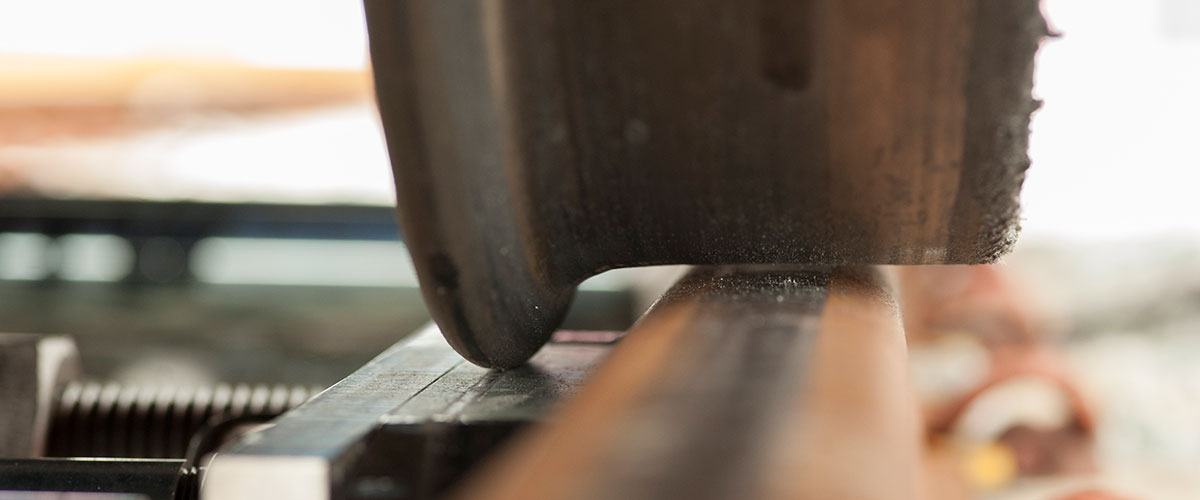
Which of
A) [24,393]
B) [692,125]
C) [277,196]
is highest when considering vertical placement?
[692,125]

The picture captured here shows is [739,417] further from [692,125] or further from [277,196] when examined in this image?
[277,196]

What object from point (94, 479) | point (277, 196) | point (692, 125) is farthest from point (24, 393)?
point (277, 196)

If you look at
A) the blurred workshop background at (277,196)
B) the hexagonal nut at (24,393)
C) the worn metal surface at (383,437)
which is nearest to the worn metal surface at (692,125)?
the worn metal surface at (383,437)

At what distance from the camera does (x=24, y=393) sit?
1.26ft

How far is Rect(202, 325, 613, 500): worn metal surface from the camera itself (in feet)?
0.65

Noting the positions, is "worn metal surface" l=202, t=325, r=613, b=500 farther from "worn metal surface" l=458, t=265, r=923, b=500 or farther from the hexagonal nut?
the hexagonal nut

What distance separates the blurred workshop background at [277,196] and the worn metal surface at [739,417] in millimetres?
1096

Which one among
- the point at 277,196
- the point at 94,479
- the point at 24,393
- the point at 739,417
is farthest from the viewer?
the point at 277,196

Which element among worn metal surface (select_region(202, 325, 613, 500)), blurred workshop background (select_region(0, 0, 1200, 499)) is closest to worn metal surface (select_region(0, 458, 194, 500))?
worn metal surface (select_region(202, 325, 613, 500))

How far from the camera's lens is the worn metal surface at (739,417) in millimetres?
134

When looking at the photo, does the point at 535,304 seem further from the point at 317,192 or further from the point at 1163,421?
the point at 317,192

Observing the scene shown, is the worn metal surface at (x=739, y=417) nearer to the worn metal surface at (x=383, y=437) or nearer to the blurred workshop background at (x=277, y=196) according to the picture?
the worn metal surface at (x=383, y=437)

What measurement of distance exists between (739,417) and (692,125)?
0.29ft

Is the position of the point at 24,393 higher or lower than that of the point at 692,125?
lower
